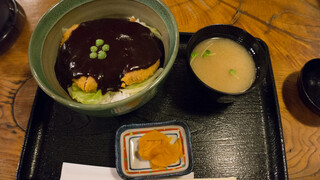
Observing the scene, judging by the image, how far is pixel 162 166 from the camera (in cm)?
144

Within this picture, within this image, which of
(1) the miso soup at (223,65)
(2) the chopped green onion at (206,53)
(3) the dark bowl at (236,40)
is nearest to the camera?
(3) the dark bowl at (236,40)

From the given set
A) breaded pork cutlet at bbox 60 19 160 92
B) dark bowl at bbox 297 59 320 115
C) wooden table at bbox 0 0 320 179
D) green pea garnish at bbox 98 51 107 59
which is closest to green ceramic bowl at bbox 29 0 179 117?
breaded pork cutlet at bbox 60 19 160 92

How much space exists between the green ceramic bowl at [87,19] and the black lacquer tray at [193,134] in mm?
321

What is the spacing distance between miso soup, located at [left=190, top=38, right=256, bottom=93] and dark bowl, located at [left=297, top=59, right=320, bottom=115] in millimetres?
488

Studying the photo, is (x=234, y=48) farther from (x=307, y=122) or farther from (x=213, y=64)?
(x=307, y=122)

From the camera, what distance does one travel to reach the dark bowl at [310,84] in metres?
1.69

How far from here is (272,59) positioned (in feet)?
6.43

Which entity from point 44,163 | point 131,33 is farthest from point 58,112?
point 131,33

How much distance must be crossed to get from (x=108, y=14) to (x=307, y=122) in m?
2.01

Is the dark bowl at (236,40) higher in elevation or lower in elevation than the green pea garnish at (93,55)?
higher

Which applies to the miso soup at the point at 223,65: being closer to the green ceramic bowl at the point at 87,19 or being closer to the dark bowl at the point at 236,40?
the dark bowl at the point at 236,40

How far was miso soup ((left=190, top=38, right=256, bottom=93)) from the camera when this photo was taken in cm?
166

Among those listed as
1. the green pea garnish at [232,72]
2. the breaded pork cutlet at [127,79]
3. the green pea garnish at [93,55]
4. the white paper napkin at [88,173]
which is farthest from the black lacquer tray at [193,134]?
the green pea garnish at [93,55]

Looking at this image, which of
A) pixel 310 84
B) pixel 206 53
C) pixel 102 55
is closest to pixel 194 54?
pixel 206 53
